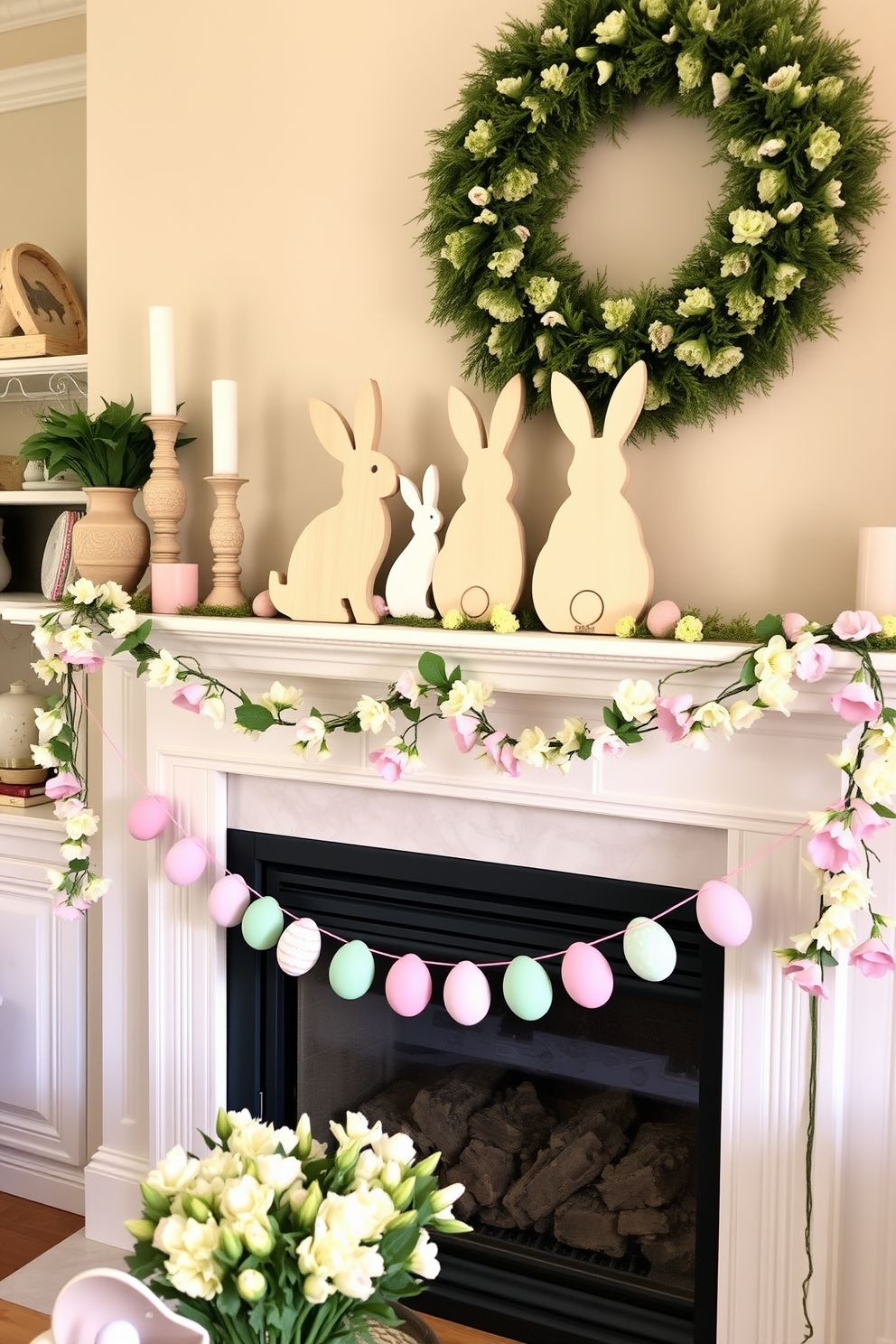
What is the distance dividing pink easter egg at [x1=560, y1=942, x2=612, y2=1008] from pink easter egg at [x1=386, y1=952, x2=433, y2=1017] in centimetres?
24

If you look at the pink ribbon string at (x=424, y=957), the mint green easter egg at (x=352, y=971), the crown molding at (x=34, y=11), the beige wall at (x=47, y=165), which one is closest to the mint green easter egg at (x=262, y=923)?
the pink ribbon string at (x=424, y=957)

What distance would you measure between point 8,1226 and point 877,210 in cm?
250

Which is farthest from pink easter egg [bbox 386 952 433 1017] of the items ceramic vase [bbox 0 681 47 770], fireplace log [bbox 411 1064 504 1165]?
ceramic vase [bbox 0 681 47 770]

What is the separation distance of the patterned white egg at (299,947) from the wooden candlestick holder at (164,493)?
70cm

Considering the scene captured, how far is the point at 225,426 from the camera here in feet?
6.69

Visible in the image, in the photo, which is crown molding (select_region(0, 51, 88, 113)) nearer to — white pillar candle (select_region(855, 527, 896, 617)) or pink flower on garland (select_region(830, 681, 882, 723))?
white pillar candle (select_region(855, 527, 896, 617))

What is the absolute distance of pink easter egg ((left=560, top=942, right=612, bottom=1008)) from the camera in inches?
67.6

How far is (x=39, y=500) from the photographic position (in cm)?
260

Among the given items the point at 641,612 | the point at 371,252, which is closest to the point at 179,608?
the point at 371,252

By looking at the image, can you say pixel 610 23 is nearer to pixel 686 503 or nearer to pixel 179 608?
pixel 686 503

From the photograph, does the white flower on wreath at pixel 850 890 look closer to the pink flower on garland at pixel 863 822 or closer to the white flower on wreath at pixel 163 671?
the pink flower on garland at pixel 863 822

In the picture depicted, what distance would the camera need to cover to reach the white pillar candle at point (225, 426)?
6.63 ft

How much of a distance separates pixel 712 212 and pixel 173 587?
1.08 meters

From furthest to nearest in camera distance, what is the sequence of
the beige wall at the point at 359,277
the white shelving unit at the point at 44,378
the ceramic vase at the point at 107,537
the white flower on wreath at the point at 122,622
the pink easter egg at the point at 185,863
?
the white shelving unit at the point at 44,378 → the ceramic vase at the point at 107,537 → the pink easter egg at the point at 185,863 → the white flower on wreath at the point at 122,622 → the beige wall at the point at 359,277
